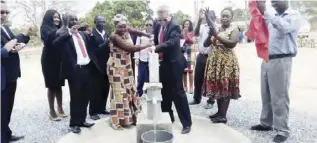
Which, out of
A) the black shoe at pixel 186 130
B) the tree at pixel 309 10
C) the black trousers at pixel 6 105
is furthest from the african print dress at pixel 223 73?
the tree at pixel 309 10

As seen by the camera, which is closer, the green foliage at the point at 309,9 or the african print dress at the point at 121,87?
the african print dress at the point at 121,87

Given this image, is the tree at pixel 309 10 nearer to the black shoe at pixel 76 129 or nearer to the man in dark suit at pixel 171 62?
the man in dark suit at pixel 171 62

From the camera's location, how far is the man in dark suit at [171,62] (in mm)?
4062

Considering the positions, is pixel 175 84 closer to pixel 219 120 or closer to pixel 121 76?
Result: pixel 121 76

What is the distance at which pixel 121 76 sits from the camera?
444 centimetres

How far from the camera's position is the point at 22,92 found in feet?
25.6

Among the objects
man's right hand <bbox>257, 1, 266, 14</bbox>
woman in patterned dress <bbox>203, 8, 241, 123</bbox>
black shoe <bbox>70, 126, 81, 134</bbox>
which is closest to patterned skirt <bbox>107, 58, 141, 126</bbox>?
black shoe <bbox>70, 126, 81, 134</bbox>

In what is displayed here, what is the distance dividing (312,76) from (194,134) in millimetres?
6788

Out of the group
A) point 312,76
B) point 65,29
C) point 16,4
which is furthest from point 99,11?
point 65,29

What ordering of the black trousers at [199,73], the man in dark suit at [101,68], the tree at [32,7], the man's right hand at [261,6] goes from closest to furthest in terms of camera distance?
the man's right hand at [261,6]
the man in dark suit at [101,68]
the black trousers at [199,73]
the tree at [32,7]

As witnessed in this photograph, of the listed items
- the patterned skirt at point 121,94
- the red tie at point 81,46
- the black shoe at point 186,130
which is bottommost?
the black shoe at point 186,130

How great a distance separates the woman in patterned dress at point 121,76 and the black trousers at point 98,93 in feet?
1.94

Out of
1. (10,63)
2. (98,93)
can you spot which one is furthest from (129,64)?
(10,63)

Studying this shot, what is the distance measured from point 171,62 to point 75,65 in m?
1.33
